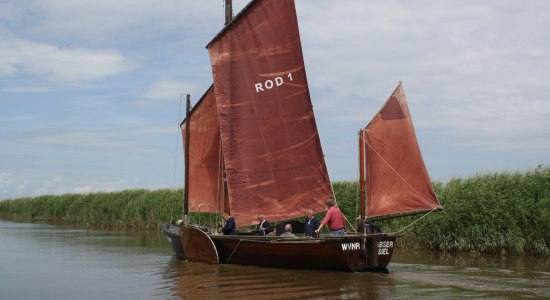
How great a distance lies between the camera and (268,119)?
2234cm

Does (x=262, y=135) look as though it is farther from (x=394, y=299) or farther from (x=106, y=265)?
(x=394, y=299)

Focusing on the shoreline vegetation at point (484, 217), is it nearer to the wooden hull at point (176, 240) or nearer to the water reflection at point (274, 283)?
the water reflection at point (274, 283)

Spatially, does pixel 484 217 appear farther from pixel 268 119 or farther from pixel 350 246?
pixel 268 119

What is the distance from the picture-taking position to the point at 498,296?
15.5 meters

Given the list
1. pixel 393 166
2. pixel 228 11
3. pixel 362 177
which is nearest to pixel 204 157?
pixel 228 11

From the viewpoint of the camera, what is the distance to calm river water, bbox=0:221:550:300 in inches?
631

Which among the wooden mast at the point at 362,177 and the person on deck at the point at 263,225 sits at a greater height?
the wooden mast at the point at 362,177

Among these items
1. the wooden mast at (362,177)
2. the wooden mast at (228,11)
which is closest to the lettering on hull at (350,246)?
the wooden mast at (362,177)

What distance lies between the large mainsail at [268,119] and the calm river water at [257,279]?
2832 millimetres

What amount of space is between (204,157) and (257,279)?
8273mm

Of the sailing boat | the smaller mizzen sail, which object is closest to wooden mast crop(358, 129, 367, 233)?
the smaller mizzen sail

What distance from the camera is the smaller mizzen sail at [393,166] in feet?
64.5

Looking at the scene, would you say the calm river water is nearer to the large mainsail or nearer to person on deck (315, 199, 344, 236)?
Answer: person on deck (315, 199, 344, 236)

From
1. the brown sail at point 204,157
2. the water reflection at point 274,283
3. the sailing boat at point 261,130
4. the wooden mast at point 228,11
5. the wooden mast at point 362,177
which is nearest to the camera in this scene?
the water reflection at point 274,283
